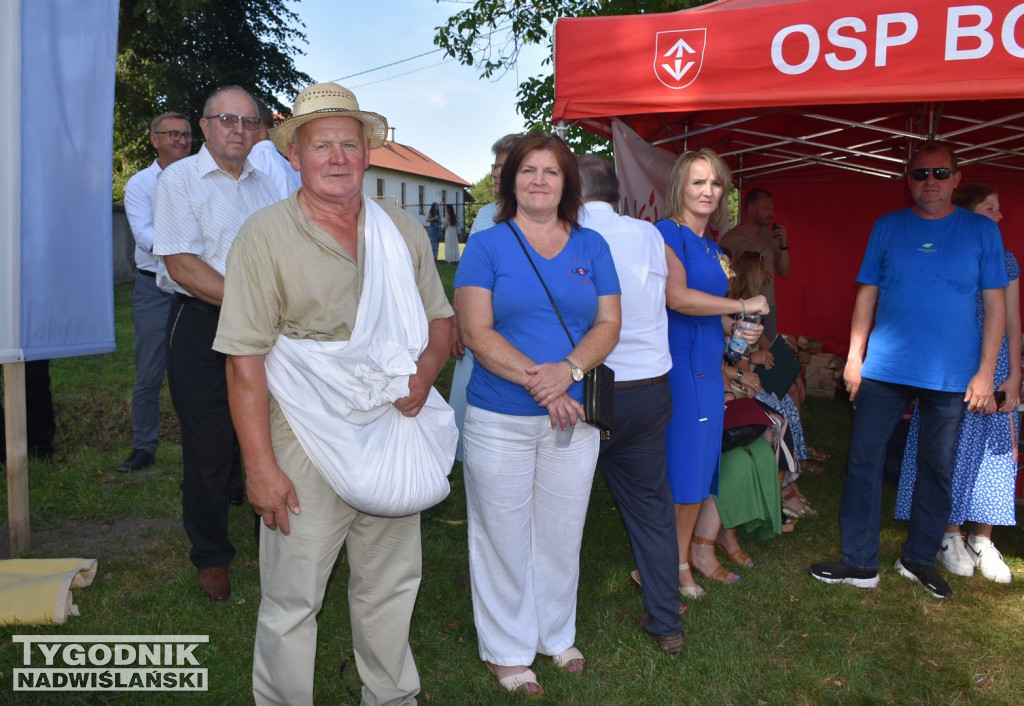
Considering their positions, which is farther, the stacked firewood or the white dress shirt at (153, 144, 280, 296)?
the stacked firewood

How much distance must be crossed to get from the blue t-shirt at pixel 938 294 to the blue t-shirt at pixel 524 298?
5.86ft

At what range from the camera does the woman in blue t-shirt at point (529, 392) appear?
9.16ft

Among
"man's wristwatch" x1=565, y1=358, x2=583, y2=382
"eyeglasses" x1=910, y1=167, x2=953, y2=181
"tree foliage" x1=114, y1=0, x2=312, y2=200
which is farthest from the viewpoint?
"tree foliage" x1=114, y1=0, x2=312, y2=200

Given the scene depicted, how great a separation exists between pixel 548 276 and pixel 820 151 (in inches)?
199

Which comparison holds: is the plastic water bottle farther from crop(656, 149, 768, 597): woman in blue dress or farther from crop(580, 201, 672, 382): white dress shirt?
crop(580, 201, 672, 382): white dress shirt

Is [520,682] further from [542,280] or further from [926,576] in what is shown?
[926,576]

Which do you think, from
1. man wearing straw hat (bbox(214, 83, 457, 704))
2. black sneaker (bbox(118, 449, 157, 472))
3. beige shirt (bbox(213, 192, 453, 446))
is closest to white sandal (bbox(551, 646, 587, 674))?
man wearing straw hat (bbox(214, 83, 457, 704))

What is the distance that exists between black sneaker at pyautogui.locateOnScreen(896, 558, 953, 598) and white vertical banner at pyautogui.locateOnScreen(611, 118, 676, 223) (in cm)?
243

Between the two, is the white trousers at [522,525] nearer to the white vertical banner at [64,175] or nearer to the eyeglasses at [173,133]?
the white vertical banner at [64,175]

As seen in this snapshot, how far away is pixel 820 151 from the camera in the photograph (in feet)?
22.8

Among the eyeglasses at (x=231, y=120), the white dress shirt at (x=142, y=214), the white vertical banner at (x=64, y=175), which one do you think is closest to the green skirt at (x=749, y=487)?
the eyeglasses at (x=231, y=120)

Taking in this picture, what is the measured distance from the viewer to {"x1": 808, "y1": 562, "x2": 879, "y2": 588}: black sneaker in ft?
13.1

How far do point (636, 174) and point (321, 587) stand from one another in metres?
3.68

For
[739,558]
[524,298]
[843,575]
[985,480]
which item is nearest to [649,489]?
[524,298]
